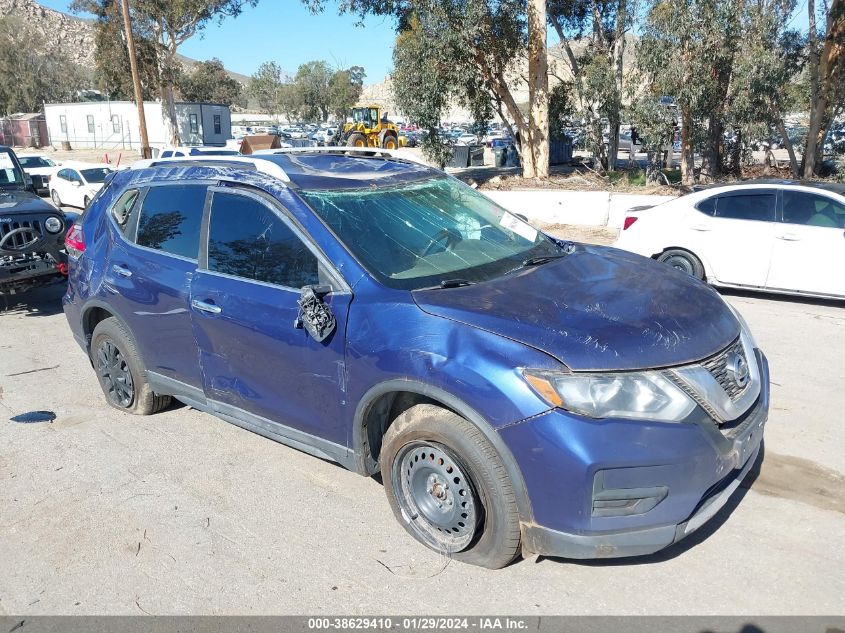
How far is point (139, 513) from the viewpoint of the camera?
389 centimetres

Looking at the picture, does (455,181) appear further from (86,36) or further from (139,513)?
(86,36)

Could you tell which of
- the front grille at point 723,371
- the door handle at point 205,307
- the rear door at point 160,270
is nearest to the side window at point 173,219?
the rear door at point 160,270

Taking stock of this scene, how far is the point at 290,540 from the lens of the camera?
358 cm

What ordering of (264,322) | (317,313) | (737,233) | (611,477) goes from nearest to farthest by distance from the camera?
1. (611,477)
2. (317,313)
3. (264,322)
4. (737,233)

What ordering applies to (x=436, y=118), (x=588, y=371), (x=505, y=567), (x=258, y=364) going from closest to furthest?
1. (x=588, y=371)
2. (x=505, y=567)
3. (x=258, y=364)
4. (x=436, y=118)

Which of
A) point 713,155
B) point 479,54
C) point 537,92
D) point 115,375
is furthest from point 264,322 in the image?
point 713,155

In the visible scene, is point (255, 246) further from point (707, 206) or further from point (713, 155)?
point (713, 155)

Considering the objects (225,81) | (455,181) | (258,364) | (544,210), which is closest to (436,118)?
(544,210)

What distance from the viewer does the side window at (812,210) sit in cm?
752

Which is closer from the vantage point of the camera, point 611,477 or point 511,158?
point 611,477

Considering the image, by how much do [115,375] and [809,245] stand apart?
7.03 meters

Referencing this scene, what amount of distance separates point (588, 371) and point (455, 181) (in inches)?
90.4

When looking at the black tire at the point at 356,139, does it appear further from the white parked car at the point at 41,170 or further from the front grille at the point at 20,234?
the front grille at the point at 20,234

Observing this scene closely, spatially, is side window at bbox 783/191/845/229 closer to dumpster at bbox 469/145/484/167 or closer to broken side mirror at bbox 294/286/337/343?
broken side mirror at bbox 294/286/337/343
